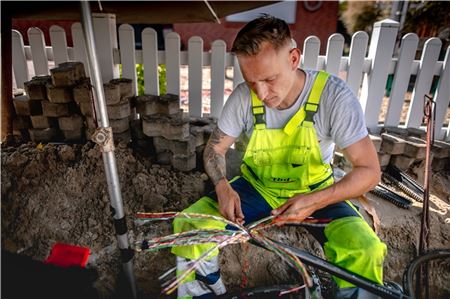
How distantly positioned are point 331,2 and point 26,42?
8.49m

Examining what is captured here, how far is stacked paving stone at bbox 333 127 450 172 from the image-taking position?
324 cm

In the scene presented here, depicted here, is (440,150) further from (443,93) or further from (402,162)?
(443,93)

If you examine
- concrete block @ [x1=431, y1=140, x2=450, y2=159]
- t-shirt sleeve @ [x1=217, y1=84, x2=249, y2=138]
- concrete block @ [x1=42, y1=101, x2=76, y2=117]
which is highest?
t-shirt sleeve @ [x1=217, y1=84, x2=249, y2=138]

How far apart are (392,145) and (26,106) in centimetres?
354

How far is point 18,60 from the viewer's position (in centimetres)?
358

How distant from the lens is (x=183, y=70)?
8.40m

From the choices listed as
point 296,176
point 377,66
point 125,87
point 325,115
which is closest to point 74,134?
point 125,87

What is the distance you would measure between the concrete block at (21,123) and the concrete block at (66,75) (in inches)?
21.7

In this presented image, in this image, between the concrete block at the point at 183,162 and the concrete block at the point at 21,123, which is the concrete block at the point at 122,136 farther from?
the concrete block at the point at 21,123

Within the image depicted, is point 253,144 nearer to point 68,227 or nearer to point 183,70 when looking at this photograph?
point 68,227

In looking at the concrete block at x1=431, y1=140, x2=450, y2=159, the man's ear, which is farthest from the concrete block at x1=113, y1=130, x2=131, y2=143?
the concrete block at x1=431, y1=140, x2=450, y2=159

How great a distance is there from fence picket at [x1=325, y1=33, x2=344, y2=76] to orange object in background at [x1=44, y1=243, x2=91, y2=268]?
286 cm

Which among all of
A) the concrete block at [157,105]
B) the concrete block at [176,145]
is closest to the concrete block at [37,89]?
the concrete block at [157,105]

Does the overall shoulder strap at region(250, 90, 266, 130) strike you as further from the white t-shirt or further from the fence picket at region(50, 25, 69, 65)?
the fence picket at region(50, 25, 69, 65)
